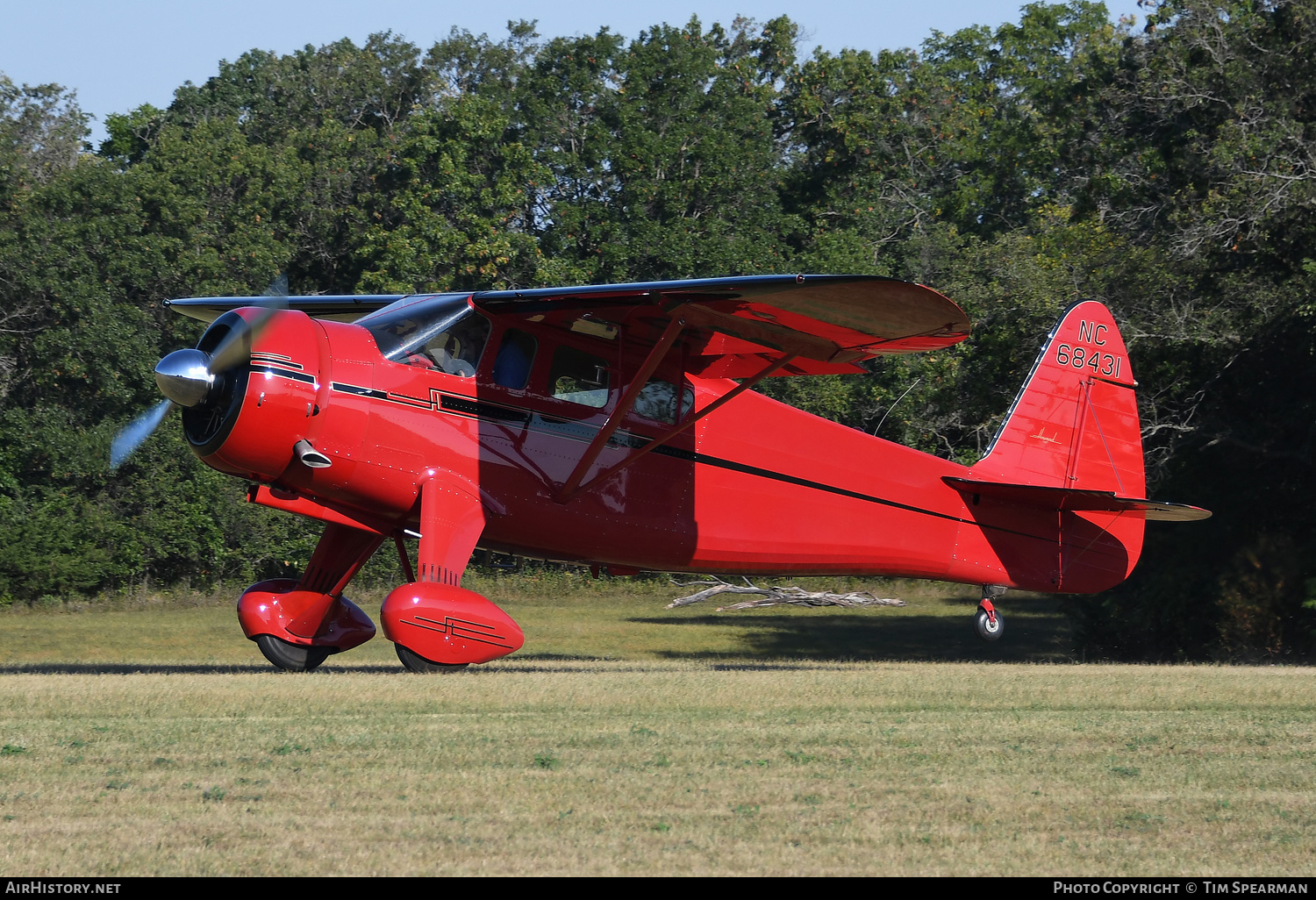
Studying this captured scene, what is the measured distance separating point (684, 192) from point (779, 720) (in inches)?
1205

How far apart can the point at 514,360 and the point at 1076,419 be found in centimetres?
735

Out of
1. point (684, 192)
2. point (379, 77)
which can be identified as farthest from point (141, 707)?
point (379, 77)

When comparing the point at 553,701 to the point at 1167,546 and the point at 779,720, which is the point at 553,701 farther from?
the point at 1167,546

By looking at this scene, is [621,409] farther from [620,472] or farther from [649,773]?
[649,773]

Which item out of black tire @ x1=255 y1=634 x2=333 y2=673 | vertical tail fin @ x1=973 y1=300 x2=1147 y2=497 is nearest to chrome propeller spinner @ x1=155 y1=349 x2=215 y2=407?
black tire @ x1=255 y1=634 x2=333 y2=673

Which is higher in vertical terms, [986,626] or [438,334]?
[438,334]

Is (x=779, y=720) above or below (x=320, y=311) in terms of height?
below

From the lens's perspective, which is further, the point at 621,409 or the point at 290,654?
the point at 290,654

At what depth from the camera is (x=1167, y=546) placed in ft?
75.6

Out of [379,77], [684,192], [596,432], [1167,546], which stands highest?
[379,77]

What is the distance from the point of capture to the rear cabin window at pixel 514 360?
11516mm

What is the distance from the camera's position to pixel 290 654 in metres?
12.2

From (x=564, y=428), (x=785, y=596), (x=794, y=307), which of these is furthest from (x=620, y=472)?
(x=785, y=596)

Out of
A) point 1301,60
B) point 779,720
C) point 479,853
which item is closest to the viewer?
point 479,853
